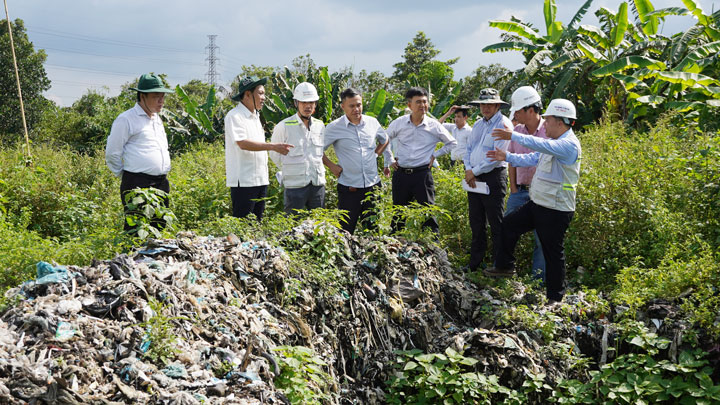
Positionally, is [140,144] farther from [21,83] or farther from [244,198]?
[21,83]

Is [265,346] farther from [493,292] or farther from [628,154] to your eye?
[628,154]

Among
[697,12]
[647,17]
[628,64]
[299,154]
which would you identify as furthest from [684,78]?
[299,154]

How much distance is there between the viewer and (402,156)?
19.9 feet

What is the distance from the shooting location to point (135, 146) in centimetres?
518

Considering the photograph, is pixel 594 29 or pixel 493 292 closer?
pixel 493 292

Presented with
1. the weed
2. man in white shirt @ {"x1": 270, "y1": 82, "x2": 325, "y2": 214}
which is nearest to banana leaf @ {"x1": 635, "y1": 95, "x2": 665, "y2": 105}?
man in white shirt @ {"x1": 270, "y1": 82, "x2": 325, "y2": 214}

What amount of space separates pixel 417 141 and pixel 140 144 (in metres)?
2.82

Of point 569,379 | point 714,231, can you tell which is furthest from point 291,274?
point 714,231

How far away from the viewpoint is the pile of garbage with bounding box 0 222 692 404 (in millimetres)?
2561

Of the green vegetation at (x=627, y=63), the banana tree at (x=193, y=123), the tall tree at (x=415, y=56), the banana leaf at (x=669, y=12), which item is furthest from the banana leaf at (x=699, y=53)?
the tall tree at (x=415, y=56)

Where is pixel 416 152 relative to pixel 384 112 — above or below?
below

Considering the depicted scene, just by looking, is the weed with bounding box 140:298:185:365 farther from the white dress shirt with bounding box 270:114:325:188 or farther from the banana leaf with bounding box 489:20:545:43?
the banana leaf with bounding box 489:20:545:43

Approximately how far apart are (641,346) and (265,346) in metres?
2.85

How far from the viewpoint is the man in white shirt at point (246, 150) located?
18.1 feet
